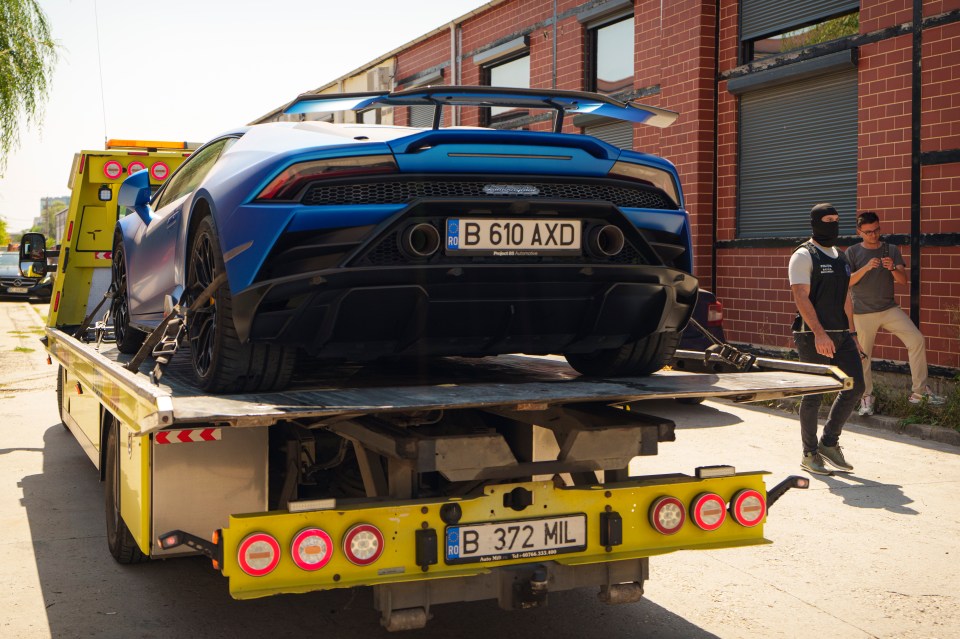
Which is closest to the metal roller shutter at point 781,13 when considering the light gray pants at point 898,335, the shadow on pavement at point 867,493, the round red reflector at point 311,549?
the light gray pants at point 898,335

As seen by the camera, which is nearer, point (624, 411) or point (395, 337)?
point (395, 337)

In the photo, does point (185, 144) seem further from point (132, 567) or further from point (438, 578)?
point (438, 578)

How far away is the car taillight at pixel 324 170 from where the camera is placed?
3.62 meters

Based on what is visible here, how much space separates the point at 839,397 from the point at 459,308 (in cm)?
439

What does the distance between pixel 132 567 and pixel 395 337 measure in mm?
2082

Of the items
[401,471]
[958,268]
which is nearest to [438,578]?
[401,471]

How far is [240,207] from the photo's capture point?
12.2 feet

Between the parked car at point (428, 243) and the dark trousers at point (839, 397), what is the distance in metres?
3.17

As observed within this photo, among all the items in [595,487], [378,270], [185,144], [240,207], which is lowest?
[595,487]

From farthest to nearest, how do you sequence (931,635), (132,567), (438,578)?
(132,567) < (931,635) < (438,578)

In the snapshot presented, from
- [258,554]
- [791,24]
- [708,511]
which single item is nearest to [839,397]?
[708,511]

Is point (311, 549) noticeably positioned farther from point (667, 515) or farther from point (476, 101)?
point (476, 101)

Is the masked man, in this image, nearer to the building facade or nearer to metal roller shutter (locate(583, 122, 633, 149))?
the building facade

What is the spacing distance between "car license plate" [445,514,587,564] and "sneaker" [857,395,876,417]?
22.5 feet
